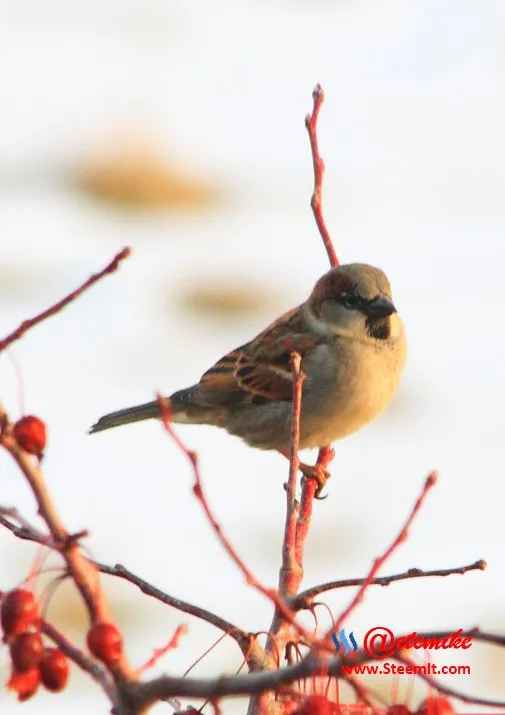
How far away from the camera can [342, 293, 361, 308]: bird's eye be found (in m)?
3.89

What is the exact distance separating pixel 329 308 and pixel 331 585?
6.77 feet

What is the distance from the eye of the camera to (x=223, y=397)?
4383 mm

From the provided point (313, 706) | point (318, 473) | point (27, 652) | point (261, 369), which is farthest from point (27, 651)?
point (261, 369)

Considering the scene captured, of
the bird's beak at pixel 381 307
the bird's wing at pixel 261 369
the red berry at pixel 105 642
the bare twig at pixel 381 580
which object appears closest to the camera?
the red berry at pixel 105 642

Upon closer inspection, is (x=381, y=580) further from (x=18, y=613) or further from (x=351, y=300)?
(x=351, y=300)

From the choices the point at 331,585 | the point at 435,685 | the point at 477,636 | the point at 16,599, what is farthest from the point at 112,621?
the point at 331,585

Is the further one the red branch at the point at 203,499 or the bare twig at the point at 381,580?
the bare twig at the point at 381,580

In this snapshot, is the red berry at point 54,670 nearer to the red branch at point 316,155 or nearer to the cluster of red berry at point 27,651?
the cluster of red berry at point 27,651

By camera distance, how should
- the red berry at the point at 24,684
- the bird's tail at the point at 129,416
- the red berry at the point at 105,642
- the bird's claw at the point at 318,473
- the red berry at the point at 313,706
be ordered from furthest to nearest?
the bird's tail at the point at 129,416 < the bird's claw at the point at 318,473 < the red berry at the point at 24,684 < the red berry at the point at 313,706 < the red berry at the point at 105,642

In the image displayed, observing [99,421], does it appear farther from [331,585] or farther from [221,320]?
[221,320]

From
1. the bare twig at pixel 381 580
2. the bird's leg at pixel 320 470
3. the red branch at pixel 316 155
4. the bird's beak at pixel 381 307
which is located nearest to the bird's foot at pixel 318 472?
the bird's leg at pixel 320 470

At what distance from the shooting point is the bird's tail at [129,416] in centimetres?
437

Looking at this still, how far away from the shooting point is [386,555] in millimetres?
1581

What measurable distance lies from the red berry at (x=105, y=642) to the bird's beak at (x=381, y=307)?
102 inches
